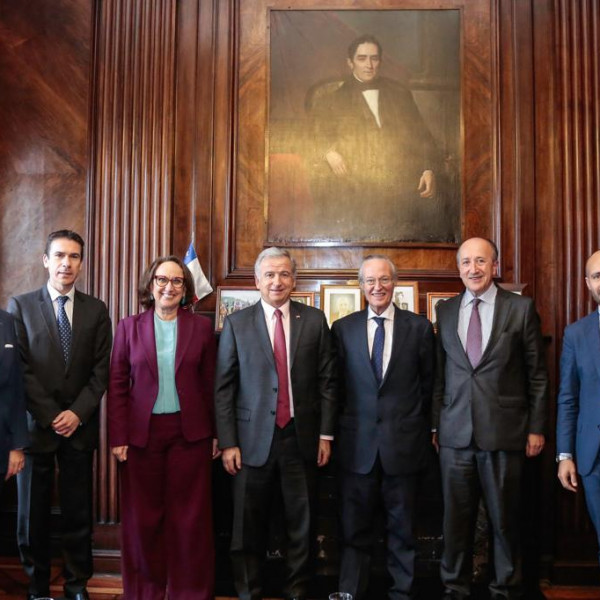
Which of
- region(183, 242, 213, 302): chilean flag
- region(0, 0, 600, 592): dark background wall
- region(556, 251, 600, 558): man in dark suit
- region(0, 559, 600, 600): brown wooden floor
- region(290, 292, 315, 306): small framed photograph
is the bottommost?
region(0, 559, 600, 600): brown wooden floor

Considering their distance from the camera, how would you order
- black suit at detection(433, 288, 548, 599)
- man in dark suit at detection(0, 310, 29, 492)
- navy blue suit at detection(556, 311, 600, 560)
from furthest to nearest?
1. black suit at detection(433, 288, 548, 599)
2. navy blue suit at detection(556, 311, 600, 560)
3. man in dark suit at detection(0, 310, 29, 492)

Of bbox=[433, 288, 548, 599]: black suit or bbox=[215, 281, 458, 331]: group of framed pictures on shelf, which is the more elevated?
bbox=[215, 281, 458, 331]: group of framed pictures on shelf

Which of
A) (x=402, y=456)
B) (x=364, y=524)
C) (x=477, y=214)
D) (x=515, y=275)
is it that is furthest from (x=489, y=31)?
(x=364, y=524)

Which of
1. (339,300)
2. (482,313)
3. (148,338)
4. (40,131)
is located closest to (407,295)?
(339,300)

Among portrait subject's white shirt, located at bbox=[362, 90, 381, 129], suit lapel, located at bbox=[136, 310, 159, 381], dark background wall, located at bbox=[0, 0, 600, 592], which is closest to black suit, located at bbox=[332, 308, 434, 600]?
suit lapel, located at bbox=[136, 310, 159, 381]

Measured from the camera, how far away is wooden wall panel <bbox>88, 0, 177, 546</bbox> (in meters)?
3.97

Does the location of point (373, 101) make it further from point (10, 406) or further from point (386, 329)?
point (10, 406)

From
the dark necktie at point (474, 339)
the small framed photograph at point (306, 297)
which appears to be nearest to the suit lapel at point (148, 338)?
the small framed photograph at point (306, 297)

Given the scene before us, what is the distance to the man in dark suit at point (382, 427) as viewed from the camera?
2.93 metres

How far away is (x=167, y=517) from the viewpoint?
9.82 ft

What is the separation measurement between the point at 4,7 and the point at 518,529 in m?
4.35

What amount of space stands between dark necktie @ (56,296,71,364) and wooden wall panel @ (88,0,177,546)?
2.68ft

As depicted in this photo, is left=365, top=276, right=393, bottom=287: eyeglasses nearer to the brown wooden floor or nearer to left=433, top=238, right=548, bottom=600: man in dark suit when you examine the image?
left=433, top=238, right=548, bottom=600: man in dark suit

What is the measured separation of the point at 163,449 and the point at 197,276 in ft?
4.33
